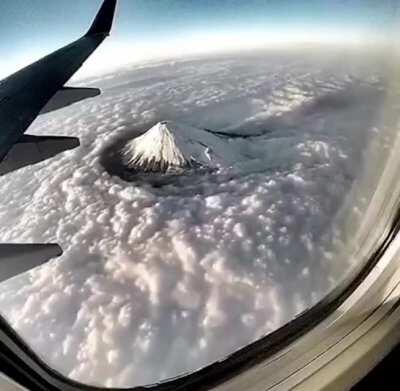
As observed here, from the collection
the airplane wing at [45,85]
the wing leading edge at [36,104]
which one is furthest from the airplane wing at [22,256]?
the airplane wing at [45,85]

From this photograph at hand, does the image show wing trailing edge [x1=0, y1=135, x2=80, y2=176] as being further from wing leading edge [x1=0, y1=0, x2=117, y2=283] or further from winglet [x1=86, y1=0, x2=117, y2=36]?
winglet [x1=86, y1=0, x2=117, y2=36]

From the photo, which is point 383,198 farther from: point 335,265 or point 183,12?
point 183,12

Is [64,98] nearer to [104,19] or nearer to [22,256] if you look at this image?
[104,19]

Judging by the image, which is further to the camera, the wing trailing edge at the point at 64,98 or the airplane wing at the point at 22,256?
the wing trailing edge at the point at 64,98

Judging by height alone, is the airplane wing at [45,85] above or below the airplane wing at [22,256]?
above

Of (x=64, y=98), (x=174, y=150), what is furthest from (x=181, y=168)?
(x=64, y=98)

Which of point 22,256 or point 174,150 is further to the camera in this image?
point 174,150

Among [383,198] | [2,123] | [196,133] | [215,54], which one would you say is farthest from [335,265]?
[2,123]

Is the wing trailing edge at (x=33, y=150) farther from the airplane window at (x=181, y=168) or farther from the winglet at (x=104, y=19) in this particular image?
the winglet at (x=104, y=19)
